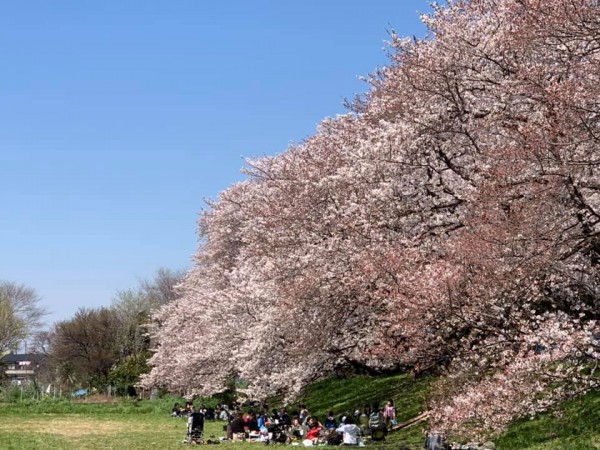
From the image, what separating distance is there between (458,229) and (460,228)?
13cm

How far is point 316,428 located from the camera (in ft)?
63.9

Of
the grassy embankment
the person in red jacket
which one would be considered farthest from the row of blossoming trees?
the person in red jacket

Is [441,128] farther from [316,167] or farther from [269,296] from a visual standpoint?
[269,296]

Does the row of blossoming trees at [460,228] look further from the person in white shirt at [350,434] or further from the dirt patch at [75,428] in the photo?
the dirt patch at [75,428]

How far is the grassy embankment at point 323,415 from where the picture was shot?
43.7ft

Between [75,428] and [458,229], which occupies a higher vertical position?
[458,229]

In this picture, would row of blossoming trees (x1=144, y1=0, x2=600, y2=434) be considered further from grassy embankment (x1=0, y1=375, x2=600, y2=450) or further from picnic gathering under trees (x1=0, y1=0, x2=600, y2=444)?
grassy embankment (x1=0, y1=375, x2=600, y2=450)

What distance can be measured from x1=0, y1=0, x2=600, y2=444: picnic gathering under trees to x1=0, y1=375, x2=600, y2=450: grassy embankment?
0.97 meters

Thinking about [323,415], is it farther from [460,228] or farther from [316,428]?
[460,228]

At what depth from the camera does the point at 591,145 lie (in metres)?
12.1

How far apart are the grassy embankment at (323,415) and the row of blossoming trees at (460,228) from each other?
2.68 ft

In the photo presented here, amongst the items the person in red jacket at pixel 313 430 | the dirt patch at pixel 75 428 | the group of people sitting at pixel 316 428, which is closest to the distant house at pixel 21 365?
the dirt patch at pixel 75 428

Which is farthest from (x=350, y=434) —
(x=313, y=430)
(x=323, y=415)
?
(x=323, y=415)

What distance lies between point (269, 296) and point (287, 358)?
6.39 feet
